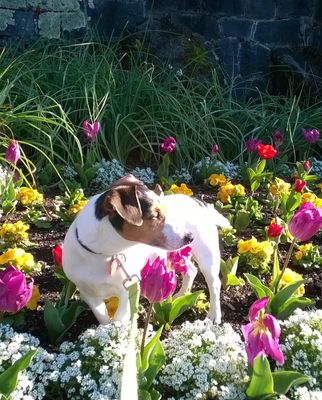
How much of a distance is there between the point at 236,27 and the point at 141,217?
5.69 meters

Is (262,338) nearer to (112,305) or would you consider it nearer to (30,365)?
(30,365)

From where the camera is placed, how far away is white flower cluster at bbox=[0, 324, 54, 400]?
88.4 inches

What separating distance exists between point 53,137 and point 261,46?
3.93 metres

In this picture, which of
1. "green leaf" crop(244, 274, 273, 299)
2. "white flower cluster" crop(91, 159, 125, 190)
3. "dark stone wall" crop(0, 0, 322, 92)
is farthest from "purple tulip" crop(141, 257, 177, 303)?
"dark stone wall" crop(0, 0, 322, 92)

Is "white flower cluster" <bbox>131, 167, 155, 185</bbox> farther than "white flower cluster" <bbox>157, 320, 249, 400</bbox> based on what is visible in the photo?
Yes

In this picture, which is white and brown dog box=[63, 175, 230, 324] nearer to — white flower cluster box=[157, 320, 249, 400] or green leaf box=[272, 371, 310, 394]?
white flower cluster box=[157, 320, 249, 400]

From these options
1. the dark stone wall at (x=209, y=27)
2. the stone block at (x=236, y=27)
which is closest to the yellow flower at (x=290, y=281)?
the dark stone wall at (x=209, y=27)

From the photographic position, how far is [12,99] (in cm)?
502

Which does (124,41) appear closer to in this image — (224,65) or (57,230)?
(224,65)

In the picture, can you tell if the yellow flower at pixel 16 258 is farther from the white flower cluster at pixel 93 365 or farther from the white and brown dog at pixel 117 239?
the white flower cluster at pixel 93 365

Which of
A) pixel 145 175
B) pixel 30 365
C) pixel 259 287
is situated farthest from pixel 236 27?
pixel 30 365

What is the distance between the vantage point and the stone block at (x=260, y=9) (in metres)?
7.61

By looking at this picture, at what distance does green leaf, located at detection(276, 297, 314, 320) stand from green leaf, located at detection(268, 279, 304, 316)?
0.01 m

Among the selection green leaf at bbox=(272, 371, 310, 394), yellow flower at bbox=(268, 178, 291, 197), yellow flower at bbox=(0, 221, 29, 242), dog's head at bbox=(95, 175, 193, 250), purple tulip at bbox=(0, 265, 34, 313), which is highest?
dog's head at bbox=(95, 175, 193, 250)
